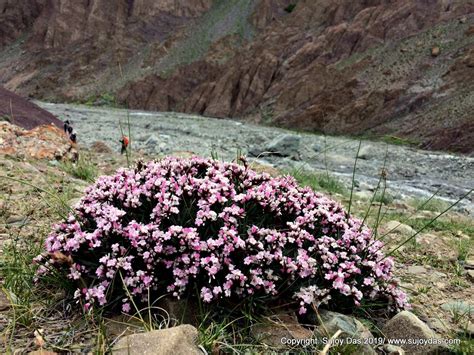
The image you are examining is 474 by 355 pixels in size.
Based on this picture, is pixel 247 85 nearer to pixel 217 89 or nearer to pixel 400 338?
pixel 217 89

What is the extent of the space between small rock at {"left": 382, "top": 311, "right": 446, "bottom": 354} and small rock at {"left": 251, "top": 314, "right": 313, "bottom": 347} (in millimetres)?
613

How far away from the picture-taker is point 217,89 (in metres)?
46.3

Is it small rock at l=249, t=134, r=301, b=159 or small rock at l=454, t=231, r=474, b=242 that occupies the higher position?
small rock at l=249, t=134, r=301, b=159

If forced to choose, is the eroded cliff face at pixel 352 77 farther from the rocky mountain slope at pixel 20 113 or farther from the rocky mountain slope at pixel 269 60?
the rocky mountain slope at pixel 20 113

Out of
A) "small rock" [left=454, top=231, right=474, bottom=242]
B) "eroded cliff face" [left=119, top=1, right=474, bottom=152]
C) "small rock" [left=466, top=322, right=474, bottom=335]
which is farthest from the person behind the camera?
"eroded cliff face" [left=119, top=1, right=474, bottom=152]

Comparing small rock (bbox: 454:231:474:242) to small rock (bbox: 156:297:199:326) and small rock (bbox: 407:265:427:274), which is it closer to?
small rock (bbox: 407:265:427:274)

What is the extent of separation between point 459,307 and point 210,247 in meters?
2.25

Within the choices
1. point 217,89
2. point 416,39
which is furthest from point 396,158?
point 217,89

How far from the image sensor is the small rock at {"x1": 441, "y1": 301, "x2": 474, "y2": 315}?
3.35m

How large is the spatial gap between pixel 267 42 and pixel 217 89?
949 centimetres

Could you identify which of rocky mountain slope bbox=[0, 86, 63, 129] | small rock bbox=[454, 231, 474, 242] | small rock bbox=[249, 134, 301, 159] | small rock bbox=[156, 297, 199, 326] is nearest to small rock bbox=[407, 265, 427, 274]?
small rock bbox=[454, 231, 474, 242]

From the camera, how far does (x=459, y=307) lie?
135 inches

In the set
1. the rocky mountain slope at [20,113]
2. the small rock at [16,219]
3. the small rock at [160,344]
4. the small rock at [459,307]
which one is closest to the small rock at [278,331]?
the small rock at [160,344]

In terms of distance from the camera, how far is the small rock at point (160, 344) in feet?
7.27
